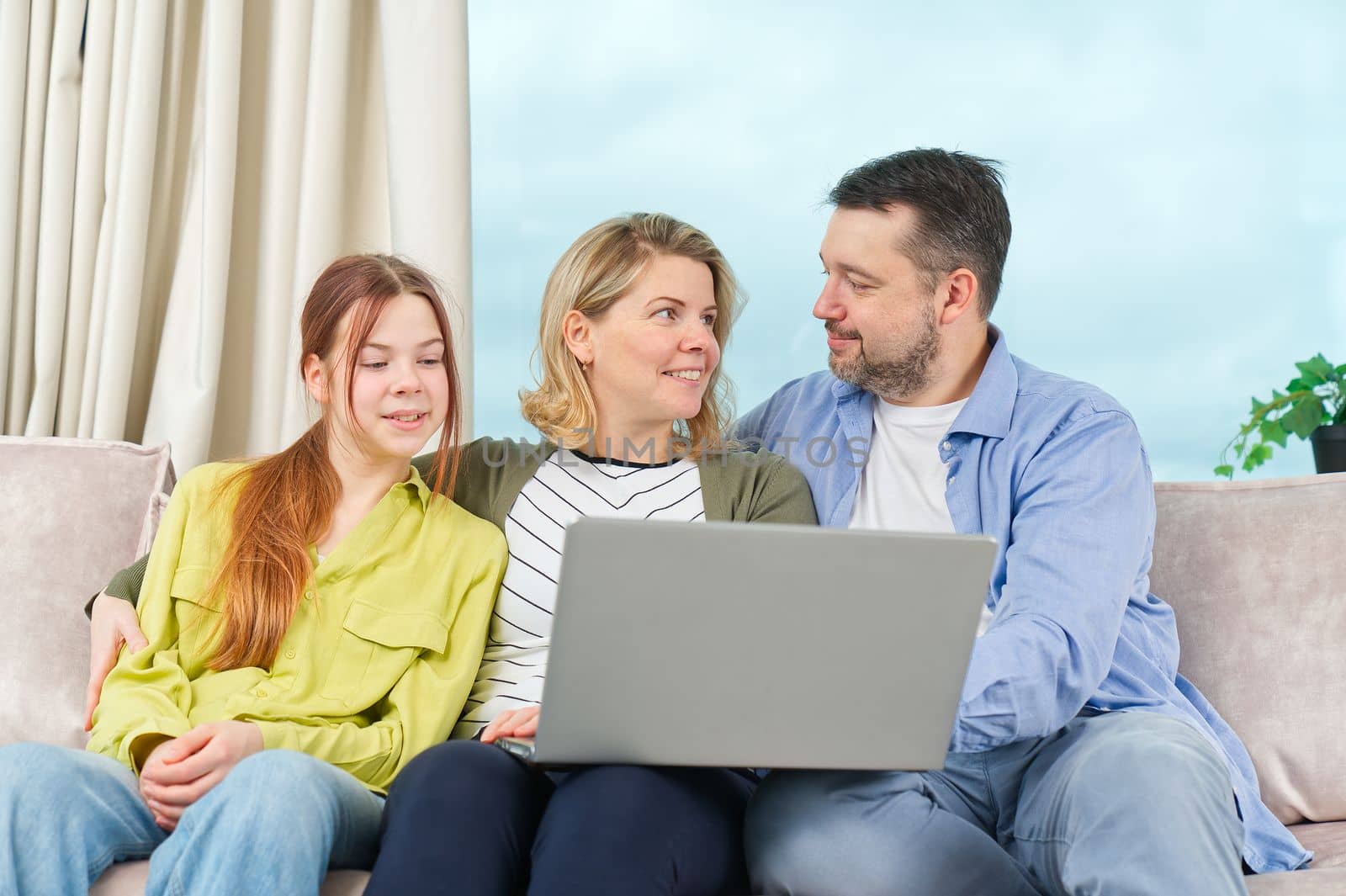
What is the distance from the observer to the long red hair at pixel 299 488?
4.90 ft

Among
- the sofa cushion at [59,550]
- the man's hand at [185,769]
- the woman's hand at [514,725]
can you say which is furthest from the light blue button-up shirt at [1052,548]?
the sofa cushion at [59,550]

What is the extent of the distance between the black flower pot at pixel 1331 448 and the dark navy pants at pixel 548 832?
1635mm

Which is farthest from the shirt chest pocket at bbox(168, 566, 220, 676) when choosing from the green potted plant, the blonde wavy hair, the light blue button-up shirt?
the green potted plant

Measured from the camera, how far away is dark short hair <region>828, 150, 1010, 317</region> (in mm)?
1843

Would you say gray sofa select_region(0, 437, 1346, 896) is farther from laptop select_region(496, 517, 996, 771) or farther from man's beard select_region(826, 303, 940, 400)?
laptop select_region(496, 517, 996, 771)

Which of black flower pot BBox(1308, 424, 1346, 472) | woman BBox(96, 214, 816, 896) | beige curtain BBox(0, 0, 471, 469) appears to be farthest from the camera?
black flower pot BBox(1308, 424, 1346, 472)

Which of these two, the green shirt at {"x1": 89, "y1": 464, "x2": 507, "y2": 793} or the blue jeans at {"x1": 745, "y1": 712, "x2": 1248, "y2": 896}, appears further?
the green shirt at {"x1": 89, "y1": 464, "x2": 507, "y2": 793}

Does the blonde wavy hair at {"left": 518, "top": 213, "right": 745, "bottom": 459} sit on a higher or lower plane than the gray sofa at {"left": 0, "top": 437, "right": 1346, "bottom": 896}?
higher

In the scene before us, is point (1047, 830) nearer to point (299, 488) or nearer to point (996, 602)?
point (996, 602)

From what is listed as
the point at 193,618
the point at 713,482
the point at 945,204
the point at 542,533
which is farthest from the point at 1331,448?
the point at 193,618

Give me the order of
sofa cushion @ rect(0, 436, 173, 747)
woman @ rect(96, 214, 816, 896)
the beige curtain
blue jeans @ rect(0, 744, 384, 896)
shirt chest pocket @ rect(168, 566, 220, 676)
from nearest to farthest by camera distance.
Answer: blue jeans @ rect(0, 744, 384, 896) < woman @ rect(96, 214, 816, 896) < shirt chest pocket @ rect(168, 566, 220, 676) < sofa cushion @ rect(0, 436, 173, 747) < the beige curtain

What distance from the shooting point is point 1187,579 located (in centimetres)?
176

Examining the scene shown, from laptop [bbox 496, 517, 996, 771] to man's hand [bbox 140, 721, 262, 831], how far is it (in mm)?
413

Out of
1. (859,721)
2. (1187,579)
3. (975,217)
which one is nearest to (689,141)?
(975,217)
